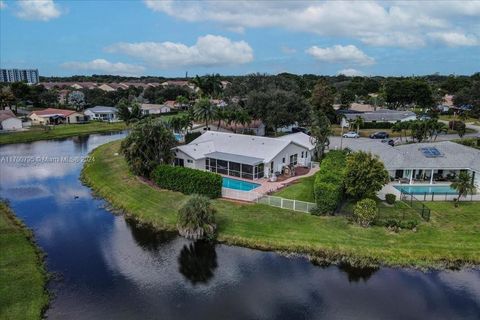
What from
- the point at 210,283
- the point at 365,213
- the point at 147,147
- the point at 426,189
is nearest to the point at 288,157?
the point at 426,189

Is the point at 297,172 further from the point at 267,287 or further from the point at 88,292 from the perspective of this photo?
the point at 88,292

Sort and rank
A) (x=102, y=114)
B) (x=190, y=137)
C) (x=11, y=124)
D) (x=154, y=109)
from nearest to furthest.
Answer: (x=190, y=137) → (x=11, y=124) → (x=102, y=114) → (x=154, y=109)

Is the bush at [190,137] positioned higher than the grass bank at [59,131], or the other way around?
the bush at [190,137]

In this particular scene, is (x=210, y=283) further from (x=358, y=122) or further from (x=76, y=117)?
(x=76, y=117)

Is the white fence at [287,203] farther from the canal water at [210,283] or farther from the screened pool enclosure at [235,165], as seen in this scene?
the screened pool enclosure at [235,165]

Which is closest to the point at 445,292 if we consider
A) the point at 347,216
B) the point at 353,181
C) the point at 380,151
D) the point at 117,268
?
the point at 347,216

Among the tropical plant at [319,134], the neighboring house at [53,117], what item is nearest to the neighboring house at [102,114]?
the neighboring house at [53,117]
